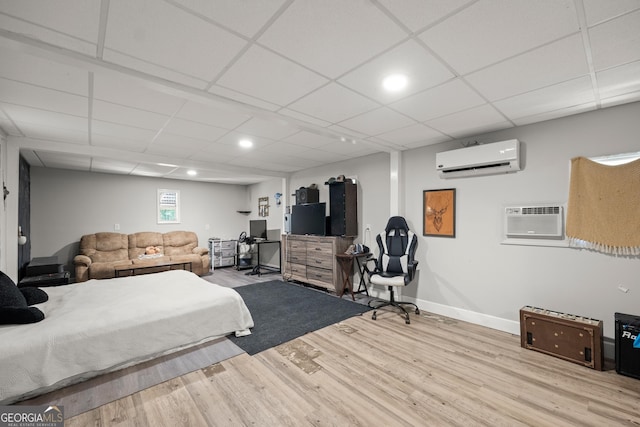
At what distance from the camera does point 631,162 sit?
2.53m

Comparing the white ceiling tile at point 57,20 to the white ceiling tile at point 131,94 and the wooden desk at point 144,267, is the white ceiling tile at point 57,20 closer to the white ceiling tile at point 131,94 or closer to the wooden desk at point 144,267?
the white ceiling tile at point 131,94

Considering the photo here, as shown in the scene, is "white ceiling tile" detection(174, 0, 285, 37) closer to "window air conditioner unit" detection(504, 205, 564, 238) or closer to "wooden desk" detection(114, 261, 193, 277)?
"window air conditioner unit" detection(504, 205, 564, 238)

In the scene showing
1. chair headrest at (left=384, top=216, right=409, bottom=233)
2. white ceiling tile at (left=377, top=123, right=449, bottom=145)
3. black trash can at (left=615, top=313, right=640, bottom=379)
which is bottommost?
black trash can at (left=615, top=313, right=640, bottom=379)

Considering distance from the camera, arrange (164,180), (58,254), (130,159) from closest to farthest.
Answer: (130,159)
(58,254)
(164,180)

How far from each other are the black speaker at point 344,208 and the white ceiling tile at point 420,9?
11.4 ft

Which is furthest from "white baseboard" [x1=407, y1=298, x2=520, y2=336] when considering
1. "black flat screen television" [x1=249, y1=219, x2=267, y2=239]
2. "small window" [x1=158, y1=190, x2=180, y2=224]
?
A: "small window" [x1=158, y1=190, x2=180, y2=224]

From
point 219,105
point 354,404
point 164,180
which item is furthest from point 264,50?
point 164,180

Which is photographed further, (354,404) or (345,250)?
(345,250)

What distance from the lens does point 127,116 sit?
285 cm

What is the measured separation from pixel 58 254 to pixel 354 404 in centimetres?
687

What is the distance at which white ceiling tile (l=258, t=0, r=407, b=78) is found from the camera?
1.38 metres

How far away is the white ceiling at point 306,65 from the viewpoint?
4.59ft

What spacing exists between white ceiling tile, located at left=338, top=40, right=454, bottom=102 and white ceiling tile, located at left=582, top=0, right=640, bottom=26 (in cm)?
73

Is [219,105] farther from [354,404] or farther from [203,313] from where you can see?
[354,404]
